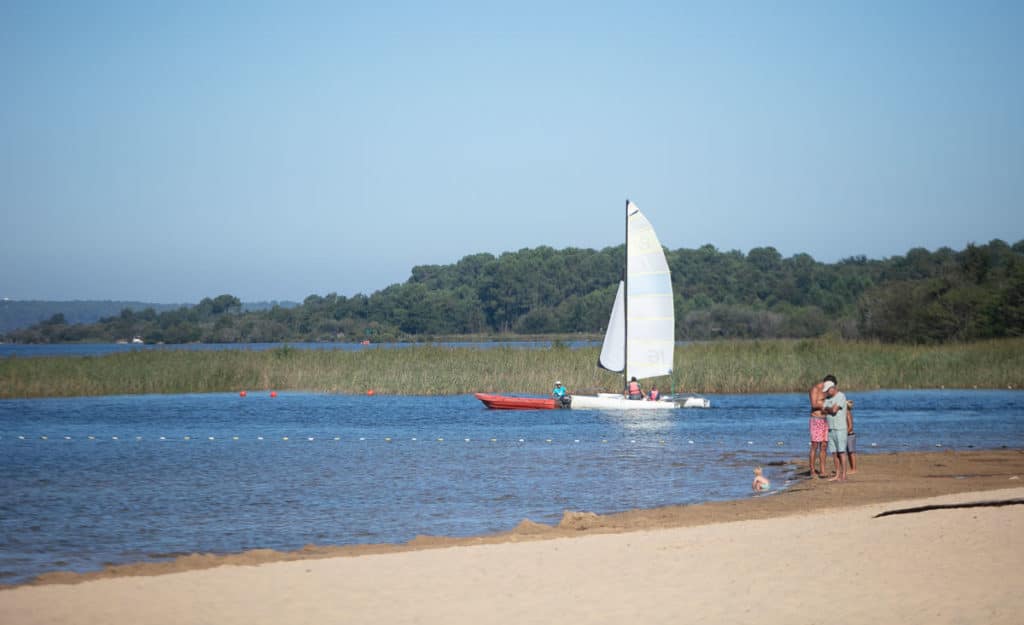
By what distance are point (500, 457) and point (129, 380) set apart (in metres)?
23.9

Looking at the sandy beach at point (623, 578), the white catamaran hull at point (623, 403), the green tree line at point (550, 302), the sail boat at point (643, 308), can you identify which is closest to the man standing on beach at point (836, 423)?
the sandy beach at point (623, 578)

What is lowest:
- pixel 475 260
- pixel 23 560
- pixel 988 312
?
pixel 23 560

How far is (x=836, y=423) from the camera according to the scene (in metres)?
18.1

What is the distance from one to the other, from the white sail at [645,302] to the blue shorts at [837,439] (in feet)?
55.8

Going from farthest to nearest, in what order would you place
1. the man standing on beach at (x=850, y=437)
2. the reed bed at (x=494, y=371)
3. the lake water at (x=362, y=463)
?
the reed bed at (x=494, y=371), the man standing on beach at (x=850, y=437), the lake water at (x=362, y=463)

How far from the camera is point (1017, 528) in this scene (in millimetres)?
12367

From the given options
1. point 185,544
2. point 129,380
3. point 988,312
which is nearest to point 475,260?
point 988,312

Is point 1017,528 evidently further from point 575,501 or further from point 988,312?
point 988,312

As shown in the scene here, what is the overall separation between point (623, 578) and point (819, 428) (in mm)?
8580

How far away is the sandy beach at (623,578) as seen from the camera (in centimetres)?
943

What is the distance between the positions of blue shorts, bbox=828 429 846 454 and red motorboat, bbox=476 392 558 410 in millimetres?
17666

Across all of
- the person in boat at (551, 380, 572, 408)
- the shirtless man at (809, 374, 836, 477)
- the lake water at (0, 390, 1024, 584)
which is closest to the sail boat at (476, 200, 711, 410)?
the person in boat at (551, 380, 572, 408)

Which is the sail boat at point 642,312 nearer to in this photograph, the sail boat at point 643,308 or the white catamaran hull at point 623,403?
the sail boat at point 643,308

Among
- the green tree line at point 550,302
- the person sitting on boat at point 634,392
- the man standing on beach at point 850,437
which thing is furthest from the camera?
the green tree line at point 550,302
